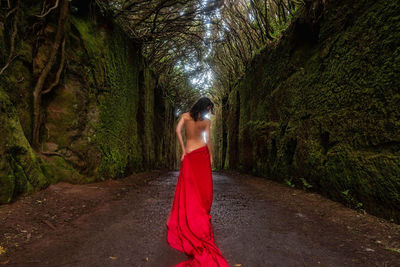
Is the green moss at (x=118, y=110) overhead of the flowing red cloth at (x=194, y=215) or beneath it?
overhead

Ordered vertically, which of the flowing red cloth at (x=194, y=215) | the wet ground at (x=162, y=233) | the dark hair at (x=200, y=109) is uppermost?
the dark hair at (x=200, y=109)

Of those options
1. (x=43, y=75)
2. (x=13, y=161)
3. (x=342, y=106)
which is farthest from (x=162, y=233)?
(x=43, y=75)

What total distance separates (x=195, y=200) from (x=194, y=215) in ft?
0.61

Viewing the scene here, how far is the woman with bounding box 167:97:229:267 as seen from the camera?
232 cm

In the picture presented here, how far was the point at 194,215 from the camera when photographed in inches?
108

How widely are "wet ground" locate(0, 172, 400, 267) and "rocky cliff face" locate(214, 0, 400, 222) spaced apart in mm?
528

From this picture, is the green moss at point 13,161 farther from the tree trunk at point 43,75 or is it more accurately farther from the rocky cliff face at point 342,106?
the rocky cliff face at point 342,106

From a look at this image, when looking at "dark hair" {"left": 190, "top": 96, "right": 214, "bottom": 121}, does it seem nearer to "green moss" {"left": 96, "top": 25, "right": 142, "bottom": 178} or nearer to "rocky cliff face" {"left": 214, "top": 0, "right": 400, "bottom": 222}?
"rocky cliff face" {"left": 214, "top": 0, "right": 400, "bottom": 222}

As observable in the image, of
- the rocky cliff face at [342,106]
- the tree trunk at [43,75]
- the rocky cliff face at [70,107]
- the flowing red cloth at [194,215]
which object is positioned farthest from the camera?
the tree trunk at [43,75]

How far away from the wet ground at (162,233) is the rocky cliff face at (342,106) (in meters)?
0.53

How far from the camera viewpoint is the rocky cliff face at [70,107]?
3656 millimetres

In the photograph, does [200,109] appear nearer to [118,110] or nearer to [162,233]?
[162,233]

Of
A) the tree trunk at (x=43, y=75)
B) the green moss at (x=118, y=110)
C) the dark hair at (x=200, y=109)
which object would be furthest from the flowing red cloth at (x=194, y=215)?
the green moss at (x=118, y=110)

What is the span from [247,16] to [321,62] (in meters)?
6.32
